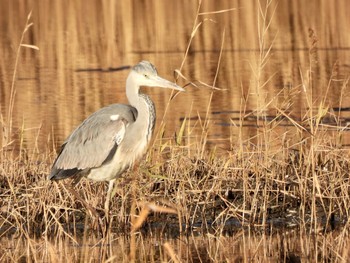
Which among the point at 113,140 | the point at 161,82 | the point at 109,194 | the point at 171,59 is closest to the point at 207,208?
the point at 109,194

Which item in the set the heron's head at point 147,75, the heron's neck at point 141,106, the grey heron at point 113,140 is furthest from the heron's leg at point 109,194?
the heron's head at point 147,75

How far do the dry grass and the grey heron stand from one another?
180mm

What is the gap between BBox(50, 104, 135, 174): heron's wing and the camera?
25.6 feet

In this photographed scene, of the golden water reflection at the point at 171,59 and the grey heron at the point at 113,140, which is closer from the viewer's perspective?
the grey heron at the point at 113,140

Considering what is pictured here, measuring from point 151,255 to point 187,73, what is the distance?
345 inches

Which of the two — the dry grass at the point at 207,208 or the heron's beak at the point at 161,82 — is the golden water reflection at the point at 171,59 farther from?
the heron's beak at the point at 161,82

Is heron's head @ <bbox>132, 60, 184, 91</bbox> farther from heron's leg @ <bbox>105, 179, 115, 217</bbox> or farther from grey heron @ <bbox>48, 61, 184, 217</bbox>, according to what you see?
heron's leg @ <bbox>105, 179, 115, 217</bbox>

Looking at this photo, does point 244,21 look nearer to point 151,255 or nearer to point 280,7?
point 280,7

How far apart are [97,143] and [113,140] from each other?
0.12m

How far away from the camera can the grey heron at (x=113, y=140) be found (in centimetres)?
782

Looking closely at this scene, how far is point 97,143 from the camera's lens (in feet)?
25.7

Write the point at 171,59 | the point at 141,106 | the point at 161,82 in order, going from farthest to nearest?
the point at 171,59, the point at 141,106, the point at 161,82

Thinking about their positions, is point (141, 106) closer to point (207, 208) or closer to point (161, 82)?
point (161, 82)

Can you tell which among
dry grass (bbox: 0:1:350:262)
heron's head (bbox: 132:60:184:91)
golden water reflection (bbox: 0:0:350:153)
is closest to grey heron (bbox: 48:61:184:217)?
heron's head (bbox: 132:60:184:91)
